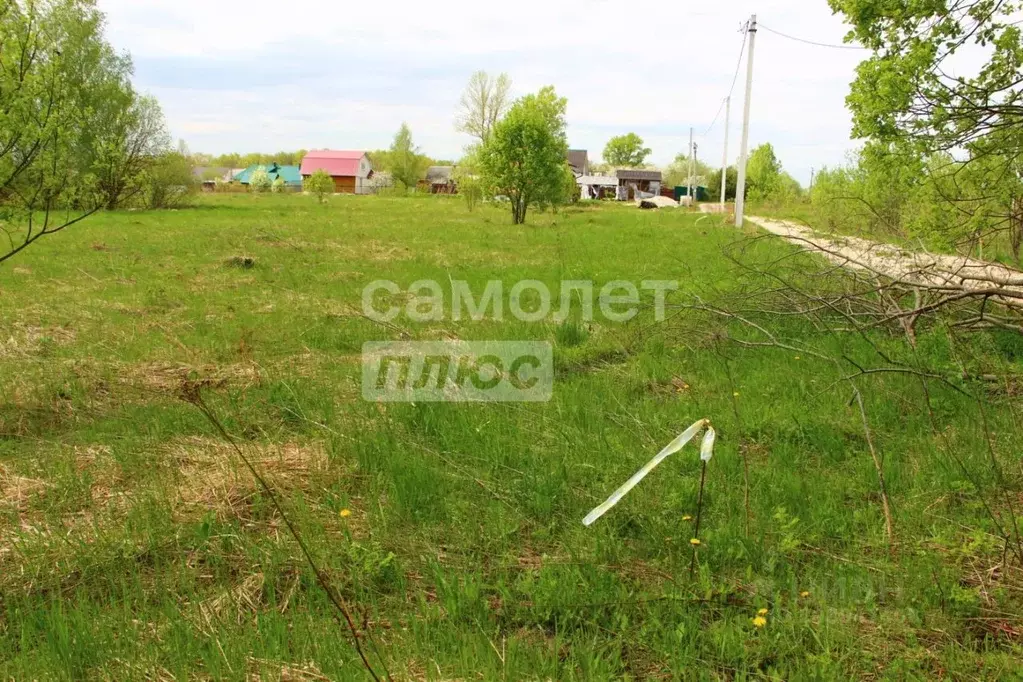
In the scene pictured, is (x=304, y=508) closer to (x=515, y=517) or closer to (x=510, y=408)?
(x=515, y=517)

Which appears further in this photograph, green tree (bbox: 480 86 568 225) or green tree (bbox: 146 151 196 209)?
green tree (bbox: 146 151 196 209)

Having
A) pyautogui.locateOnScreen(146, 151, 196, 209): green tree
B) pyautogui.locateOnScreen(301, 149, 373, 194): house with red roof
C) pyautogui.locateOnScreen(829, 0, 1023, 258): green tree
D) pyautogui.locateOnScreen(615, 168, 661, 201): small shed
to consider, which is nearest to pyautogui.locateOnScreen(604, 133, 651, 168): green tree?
pyautogui.locateOnScreen(615, 168, 661, 201): small shed

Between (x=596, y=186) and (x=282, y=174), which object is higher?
(x=282, y=174)

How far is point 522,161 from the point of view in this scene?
26.6 metres

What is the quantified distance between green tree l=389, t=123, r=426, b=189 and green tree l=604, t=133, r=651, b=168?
40389mm

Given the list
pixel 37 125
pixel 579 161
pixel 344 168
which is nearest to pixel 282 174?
pixel 344 168

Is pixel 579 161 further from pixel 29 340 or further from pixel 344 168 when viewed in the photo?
pixel 29 340

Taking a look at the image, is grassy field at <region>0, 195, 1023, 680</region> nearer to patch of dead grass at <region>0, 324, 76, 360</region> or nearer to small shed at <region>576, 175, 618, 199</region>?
patch of dead grass at <region>0, 324, 76, 360</region>

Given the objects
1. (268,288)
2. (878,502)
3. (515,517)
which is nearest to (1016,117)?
(878,502)

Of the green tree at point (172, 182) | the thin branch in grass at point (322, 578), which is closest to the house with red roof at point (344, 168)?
the green tree at point (172, 182)

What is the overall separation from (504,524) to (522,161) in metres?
24.8

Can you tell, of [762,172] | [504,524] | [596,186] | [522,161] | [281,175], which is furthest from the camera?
[596,186]

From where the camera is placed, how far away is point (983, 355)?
5641 millimetres

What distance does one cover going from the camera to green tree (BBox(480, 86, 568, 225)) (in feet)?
87.5
